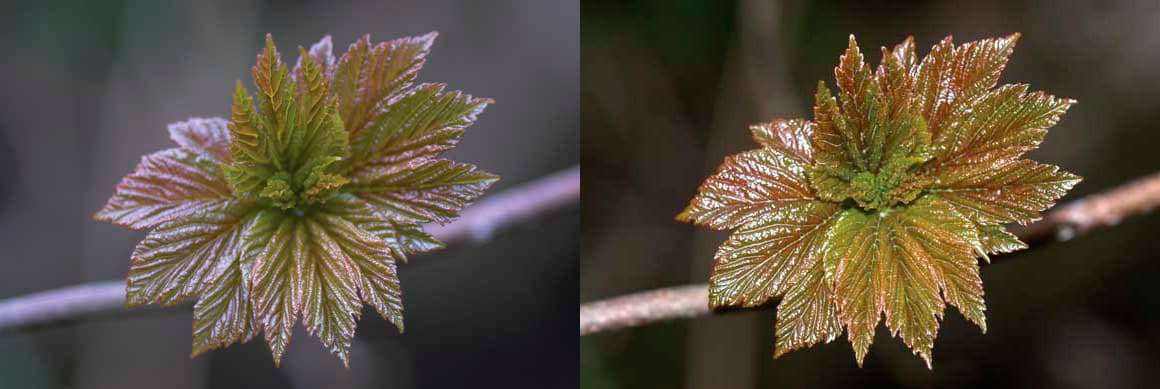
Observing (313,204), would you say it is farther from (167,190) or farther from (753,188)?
(753,188)

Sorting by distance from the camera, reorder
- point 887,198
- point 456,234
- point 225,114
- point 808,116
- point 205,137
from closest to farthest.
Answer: point 887,198 < point 205,137 < point 456,234 < point 225,114 < point 808,116

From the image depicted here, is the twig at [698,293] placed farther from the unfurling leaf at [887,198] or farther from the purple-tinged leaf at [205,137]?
the purple-tinged leaf at [205,137]

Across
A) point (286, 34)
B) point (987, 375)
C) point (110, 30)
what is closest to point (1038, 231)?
point (987, 375)

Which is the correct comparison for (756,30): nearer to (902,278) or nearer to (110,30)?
(902,278)

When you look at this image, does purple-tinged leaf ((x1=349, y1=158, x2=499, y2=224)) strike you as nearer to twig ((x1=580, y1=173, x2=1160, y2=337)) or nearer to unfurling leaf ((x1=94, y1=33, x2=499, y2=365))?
unfurling leaf ((x1=94, y1=33, x2=499, y2=365))

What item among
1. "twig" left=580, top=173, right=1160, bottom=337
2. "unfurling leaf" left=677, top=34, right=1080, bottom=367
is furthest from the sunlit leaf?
"twig" left=580, top=173, right=1160, bottom=337

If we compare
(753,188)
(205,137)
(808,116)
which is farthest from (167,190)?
(808,116)

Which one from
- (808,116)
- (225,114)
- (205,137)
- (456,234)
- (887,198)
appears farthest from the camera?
(808,116)

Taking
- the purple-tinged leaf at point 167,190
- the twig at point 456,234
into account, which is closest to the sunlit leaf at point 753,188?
the twig at point 456,234
